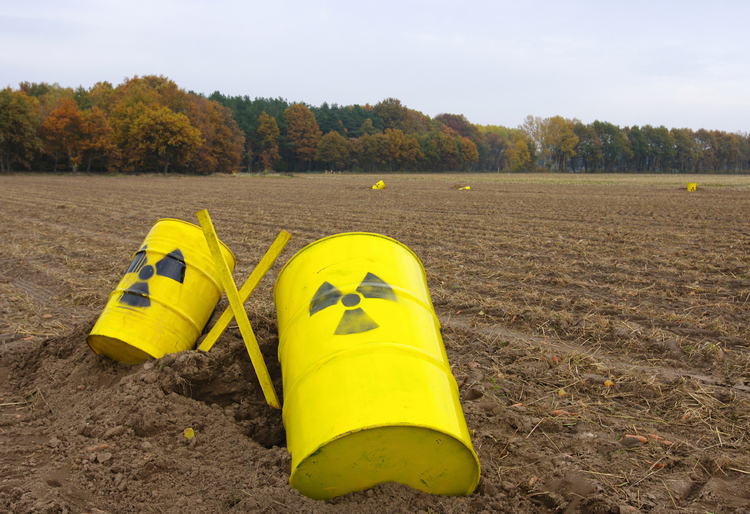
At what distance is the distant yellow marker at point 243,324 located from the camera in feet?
9.52

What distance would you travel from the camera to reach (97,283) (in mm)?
6129

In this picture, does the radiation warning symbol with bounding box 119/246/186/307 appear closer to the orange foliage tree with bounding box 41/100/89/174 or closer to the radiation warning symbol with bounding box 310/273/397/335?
the radiation warning symbol with bounding box 310/273/397/335

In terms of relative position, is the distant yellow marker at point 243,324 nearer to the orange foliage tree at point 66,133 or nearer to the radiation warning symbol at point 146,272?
the radiation warning symbol at point 146,272

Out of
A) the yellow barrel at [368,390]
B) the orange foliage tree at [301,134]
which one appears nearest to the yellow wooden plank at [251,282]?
the yellow barrel at [368,390]

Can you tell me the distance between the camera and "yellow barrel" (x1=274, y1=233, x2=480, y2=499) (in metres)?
2.01

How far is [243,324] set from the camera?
9.70 feet

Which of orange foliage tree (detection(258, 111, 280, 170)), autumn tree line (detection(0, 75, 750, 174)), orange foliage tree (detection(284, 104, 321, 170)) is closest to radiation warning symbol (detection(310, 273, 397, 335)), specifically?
autumn tree line (detection(0, 75, 750, 174))

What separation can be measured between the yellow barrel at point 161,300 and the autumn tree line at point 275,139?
54520 mm

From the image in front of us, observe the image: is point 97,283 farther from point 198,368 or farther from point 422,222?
point 422,222

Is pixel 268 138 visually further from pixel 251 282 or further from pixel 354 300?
pixel 354 300

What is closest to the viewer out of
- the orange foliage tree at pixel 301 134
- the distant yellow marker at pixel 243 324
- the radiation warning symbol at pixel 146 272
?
the distant yellow marker at pixel 243 324

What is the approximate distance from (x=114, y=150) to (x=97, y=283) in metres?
54.5

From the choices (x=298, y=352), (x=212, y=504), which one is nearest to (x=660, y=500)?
(x=298, y=352)

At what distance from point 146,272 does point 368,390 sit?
7.30 feet
